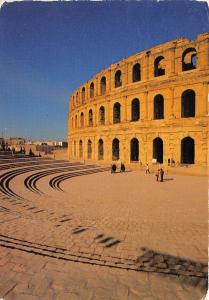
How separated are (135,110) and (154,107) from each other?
3.34 metres

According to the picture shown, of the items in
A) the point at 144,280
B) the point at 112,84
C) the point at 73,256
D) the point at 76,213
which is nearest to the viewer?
the point at 144,280

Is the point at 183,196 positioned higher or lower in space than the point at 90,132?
lower

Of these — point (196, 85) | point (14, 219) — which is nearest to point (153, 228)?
point (14, 219)

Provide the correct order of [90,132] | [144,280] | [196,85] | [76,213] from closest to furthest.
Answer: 1. [144,280]
2. [76,213]
3. [196,85]
4. [90,132]

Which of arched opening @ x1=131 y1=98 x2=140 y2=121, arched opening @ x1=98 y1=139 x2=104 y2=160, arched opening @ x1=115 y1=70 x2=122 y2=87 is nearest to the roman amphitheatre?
arched opening @ x1=131 y1=98 x2=140 y2=121

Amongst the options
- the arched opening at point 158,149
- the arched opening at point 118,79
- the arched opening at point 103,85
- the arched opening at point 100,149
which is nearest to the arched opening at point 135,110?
the arched opening at point 158,149

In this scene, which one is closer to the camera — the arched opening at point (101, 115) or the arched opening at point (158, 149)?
the arched opening at point (158, 149)

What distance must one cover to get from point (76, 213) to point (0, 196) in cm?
374

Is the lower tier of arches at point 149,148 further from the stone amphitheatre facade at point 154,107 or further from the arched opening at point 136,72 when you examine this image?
the arched opening at point 136,72

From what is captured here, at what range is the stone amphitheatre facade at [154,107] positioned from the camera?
22453 millimetres

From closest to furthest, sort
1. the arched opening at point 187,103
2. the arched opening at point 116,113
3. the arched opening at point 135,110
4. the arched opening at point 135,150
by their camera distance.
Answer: the arched opening at point 187,103
the arched opening at point 135,110
the arched opening at point 135,150
the arched opening at point 116,113

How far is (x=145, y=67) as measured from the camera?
25.8 metres

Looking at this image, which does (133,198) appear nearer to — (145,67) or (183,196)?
(183,196)

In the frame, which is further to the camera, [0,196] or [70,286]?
[0,196]
